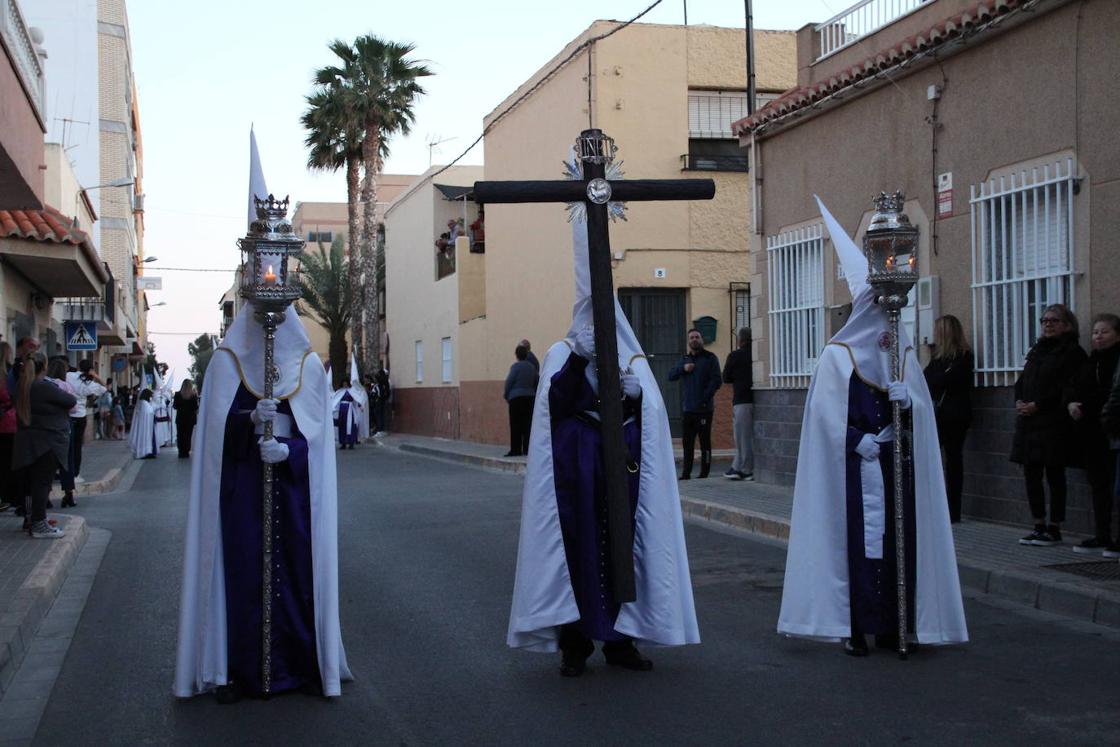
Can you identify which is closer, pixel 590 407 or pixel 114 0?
pixel 590 407

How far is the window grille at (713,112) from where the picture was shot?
72.5ft

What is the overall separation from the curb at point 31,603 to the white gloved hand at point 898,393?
468 centimetres

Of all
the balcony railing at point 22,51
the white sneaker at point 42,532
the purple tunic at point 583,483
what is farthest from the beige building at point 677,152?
the purple tunic at point 583,483

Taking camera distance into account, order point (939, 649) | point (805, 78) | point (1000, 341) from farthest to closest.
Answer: point (805, 78) → point (1000, 341) → point (939, 649)

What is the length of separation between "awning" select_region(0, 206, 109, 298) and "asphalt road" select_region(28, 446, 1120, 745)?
10.1m

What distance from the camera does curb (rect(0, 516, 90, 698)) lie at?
6570mm

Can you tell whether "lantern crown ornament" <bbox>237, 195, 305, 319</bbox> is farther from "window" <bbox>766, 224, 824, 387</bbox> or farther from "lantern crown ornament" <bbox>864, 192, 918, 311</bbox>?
"window" <bbox>766, 224, 824, 387</bbox>

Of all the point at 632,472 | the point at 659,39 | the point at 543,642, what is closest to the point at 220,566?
the point at 543,642

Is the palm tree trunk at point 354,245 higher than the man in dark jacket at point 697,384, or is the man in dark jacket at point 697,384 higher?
the palm tree trunk at point 354,245

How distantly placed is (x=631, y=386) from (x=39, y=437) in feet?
23.7

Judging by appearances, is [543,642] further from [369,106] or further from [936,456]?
[369,106]

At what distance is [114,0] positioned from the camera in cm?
4303

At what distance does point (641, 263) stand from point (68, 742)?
56.1ft

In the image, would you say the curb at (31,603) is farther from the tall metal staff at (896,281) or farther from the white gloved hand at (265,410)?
the tall metal staff at (896,281)
